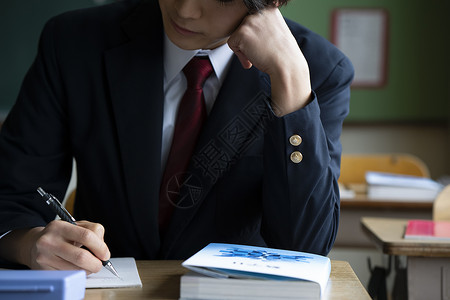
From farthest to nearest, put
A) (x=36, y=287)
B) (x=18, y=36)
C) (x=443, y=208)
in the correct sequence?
(x=18, y=36)
(x=443, y=208)
(x=36, y=287)

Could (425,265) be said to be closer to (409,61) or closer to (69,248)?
(69,248)

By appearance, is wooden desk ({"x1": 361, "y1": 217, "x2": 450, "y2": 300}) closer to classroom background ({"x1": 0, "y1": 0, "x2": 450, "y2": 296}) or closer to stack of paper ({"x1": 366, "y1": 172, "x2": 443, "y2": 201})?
stack of paper ({"x1": 366, "y1": 172, "x2": 443, "y2": 201})

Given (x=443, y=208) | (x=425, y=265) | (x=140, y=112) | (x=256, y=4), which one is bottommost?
(x=443, y=208)

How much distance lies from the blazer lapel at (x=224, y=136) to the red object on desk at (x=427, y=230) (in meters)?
0.58

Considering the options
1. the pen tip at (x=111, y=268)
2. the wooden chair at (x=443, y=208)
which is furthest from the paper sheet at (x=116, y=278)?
the wooden chair at (x=443, y=208)

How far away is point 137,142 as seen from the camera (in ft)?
4.49

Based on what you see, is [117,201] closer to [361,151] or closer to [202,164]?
[202,164]

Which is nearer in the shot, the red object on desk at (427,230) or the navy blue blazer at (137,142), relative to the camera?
the navy blue blazer at (137,142)

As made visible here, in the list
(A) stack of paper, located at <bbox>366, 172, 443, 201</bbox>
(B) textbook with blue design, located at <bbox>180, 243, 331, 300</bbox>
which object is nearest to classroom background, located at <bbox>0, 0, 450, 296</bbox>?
(A) stack of paper, located at <bbox>366, 172, 443, 201</bbox>

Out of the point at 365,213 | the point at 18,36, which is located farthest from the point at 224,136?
the point at 18,36

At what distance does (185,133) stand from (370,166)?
2.37m

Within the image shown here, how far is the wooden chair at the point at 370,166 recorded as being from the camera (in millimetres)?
3479

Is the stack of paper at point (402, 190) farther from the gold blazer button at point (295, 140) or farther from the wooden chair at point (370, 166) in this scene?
the gold blazer button at point (295, 140)

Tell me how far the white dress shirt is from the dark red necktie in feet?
0.07
